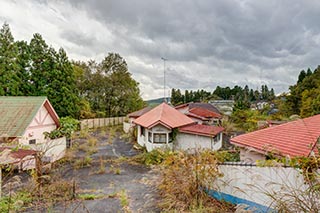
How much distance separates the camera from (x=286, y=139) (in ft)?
24.7

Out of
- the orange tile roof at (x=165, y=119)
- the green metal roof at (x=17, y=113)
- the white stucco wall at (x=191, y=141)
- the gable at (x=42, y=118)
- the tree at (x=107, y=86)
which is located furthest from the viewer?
the tree at (x=107, y=86)

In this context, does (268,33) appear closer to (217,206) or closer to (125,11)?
(125,11)

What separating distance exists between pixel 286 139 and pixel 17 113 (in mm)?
15360

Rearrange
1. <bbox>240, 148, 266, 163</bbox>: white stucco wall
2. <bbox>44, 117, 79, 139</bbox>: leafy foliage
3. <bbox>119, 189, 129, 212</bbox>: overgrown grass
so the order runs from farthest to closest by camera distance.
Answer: <bbox>44, 117, 79, 139</bbox>: leafy foliage, <bbox>240, 148, 266, 163</bbox>: white stucco wall, <bbox>119, 189, 129, 212</bbox>: overgrown grass

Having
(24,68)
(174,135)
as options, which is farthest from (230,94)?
(24,68)

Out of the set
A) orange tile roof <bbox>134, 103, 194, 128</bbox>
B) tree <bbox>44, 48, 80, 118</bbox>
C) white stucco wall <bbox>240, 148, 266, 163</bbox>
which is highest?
tree <bbox>44, 48, 80, 118</bbox>

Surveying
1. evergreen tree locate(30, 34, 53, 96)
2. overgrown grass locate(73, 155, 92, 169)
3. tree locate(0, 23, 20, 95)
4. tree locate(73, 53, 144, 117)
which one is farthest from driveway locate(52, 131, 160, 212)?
tree locate(73, 53, 144, 117)

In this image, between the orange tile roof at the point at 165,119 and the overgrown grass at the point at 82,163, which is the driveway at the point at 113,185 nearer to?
the overgrown grass at the point at 82,163

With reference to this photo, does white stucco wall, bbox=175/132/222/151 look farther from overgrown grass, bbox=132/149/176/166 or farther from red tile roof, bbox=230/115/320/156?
red tile roof, bbox=230/115/320/156

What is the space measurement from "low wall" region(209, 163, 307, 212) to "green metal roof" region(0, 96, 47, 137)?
11983 millimetres

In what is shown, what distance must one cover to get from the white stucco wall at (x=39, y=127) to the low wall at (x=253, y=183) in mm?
12581

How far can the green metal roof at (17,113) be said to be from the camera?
40.9 ft

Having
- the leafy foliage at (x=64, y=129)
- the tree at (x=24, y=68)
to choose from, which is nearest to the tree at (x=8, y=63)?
the tree at (x=24, y=68)

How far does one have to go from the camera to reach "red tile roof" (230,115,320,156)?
21.4 feet
